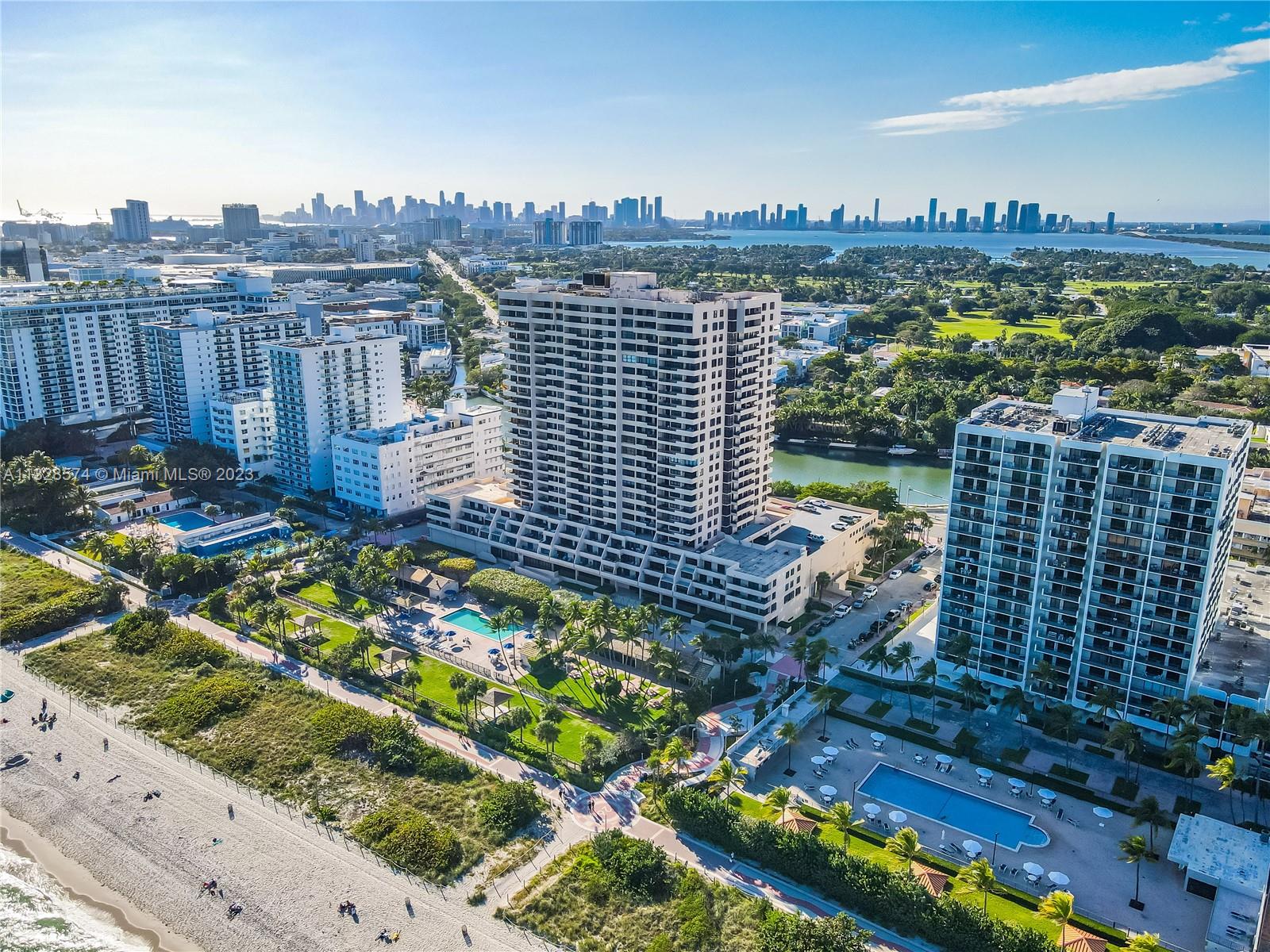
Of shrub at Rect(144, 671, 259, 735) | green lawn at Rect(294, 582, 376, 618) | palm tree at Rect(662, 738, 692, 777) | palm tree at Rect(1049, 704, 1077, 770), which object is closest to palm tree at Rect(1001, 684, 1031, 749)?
palm tree at Rect(1049, 704, 1077, 770)

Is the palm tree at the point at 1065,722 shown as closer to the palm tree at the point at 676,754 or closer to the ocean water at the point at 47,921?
the palm tree at the point at 676,754

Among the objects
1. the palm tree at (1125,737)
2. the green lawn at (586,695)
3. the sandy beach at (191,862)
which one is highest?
the palm tree at (1125,737)

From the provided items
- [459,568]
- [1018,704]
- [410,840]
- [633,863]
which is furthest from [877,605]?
[410,840]

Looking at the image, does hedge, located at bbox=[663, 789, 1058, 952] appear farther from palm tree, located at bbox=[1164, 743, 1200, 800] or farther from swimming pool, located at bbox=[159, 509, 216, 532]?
swimming pool, located at bbox=[159, 509, 216, 532]

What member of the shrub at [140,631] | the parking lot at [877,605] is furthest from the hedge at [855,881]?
the shrub at [140,631]

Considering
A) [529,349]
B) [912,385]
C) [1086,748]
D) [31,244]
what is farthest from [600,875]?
[31,244]

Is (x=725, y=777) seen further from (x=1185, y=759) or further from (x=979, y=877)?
(x=1185, y=759)

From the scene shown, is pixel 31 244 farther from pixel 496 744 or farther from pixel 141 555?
pixel 496 744
